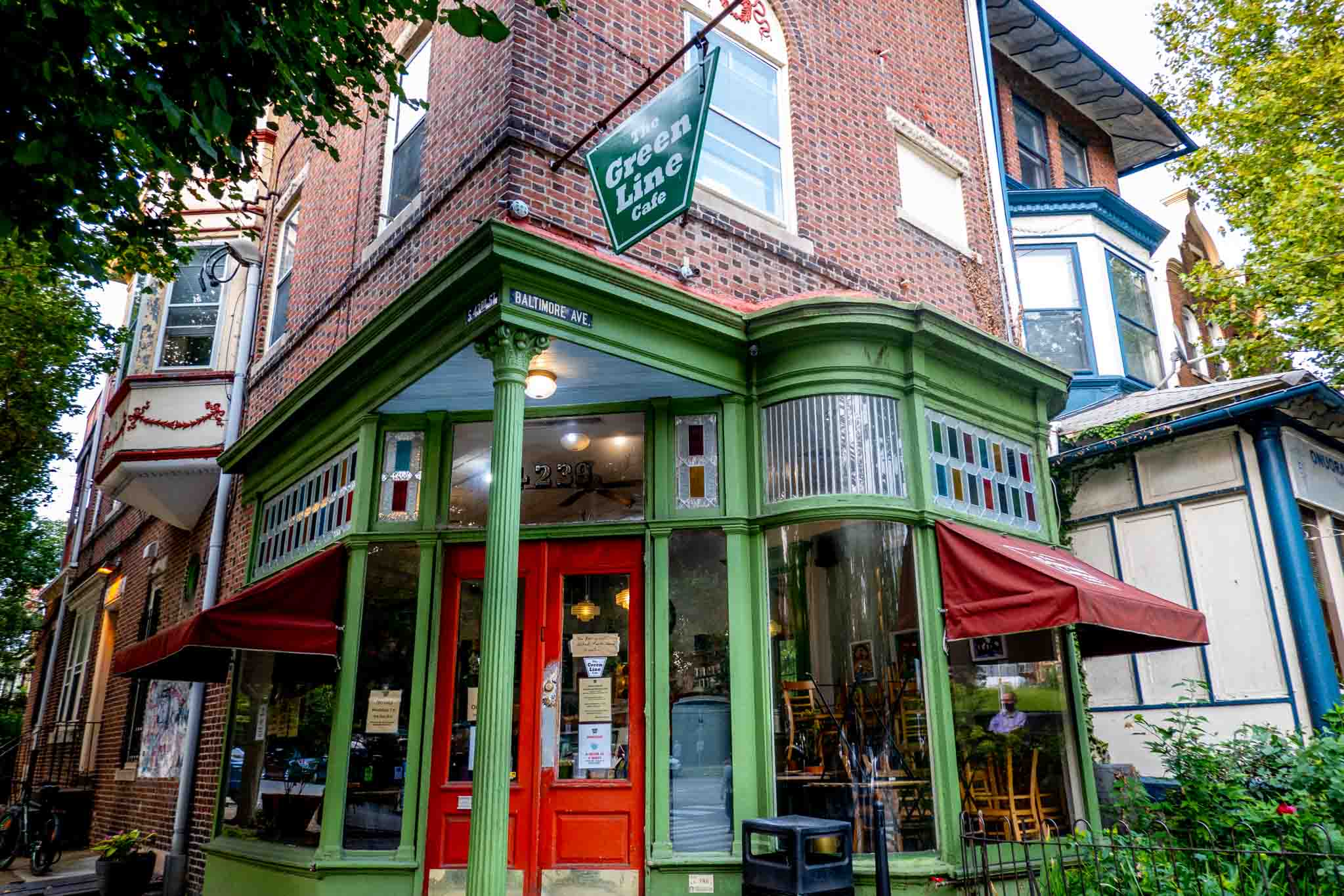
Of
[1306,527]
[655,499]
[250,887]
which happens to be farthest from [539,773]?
[1306,527]

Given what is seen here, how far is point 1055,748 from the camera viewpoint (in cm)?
880

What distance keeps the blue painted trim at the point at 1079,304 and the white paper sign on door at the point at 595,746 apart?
10.0 m

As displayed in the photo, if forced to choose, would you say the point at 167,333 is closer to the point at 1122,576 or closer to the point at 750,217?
the point at 750,217

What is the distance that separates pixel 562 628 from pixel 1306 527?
8.86 meters

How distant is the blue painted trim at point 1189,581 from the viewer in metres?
10.6

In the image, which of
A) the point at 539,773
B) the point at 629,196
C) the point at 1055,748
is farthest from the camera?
the point at 1055,748

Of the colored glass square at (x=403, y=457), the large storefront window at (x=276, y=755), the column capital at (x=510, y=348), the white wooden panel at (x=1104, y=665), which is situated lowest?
the large storefront window at (x=276, y=755)

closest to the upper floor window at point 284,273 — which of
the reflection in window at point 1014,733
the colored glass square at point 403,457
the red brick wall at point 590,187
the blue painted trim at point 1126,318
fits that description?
the red brick wall at point 590,187

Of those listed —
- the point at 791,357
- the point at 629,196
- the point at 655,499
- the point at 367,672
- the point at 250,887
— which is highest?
the point at 629,196

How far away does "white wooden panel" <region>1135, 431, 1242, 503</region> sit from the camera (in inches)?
426

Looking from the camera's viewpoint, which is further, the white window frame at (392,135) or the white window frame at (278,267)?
the white window frame at (278,267)

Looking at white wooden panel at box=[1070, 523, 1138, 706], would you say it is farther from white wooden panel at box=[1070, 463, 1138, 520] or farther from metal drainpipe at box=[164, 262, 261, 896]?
metal drainpipe at box=[164, 262, 261, 896]

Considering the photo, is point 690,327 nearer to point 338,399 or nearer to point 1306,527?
point 338,399

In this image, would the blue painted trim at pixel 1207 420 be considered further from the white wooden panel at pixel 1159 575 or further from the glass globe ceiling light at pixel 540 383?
the glass globe ceiling light at pixel 540 383
